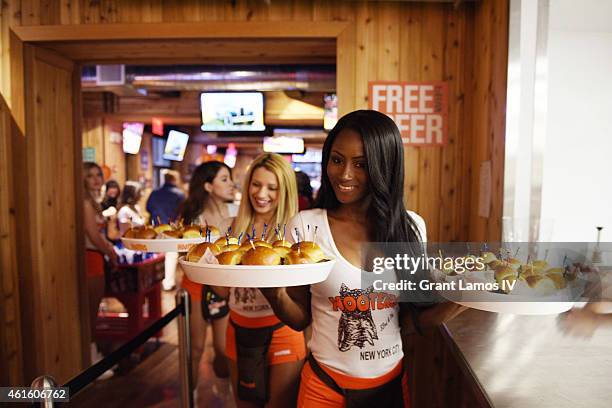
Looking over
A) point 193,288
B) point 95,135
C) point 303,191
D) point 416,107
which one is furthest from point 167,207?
point 416,107

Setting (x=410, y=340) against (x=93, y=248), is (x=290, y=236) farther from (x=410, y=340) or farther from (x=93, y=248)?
(x=93, y=248)

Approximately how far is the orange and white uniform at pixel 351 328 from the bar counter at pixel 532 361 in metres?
0.29

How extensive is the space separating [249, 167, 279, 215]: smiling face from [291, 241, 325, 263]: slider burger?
39.4 inches

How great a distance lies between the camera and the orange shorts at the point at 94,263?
400cm

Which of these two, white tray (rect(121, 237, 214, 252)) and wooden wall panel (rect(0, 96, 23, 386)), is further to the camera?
wooden wall panel (rect(0, 96, 23, 386))

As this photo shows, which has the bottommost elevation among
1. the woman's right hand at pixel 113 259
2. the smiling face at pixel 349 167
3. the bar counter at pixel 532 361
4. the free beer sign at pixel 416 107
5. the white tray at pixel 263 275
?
the woman's right hand at pixel 113 259

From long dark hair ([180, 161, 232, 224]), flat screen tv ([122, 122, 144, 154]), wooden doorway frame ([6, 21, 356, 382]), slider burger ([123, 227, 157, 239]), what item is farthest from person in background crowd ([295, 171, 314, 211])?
flat screen tv ([122, 122, 144, 154])

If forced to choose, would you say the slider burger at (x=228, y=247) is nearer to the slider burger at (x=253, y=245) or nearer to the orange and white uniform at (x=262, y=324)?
the slider burger at (x=253, y=245)

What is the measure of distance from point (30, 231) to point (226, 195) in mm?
1413

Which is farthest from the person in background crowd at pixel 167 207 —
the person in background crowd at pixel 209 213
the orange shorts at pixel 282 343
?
the orange shorts at pixel 282 343

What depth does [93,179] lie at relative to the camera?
421 centimetres

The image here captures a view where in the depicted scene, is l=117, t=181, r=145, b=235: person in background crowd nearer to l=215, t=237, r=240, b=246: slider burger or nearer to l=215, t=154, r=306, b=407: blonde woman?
l=215, t=154, r=306, b=407: blonde woman

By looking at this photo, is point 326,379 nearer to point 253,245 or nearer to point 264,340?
point 253,245

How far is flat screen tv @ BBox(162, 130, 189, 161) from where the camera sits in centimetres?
1116
